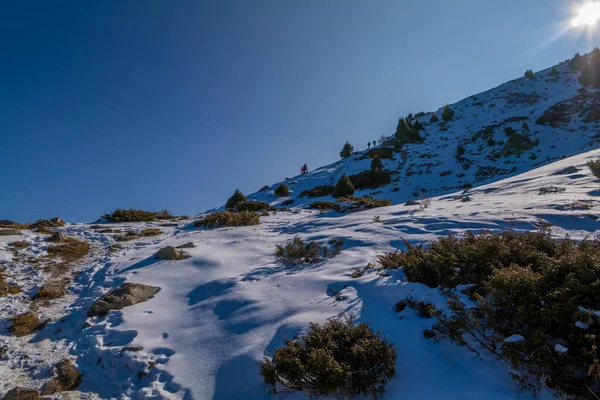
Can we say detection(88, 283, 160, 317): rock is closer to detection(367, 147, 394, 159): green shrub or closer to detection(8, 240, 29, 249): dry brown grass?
detection(8, 240, 29, 249): dry brown grass

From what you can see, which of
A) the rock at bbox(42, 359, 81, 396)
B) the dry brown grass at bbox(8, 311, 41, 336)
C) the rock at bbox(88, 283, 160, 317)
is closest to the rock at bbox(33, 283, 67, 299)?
the dry brown grass at bbox(8, 311, 41, 336)

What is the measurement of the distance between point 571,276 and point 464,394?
148 cm

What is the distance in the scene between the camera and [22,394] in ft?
10.2

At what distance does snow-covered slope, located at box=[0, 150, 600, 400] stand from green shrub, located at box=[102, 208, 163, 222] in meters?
6.33

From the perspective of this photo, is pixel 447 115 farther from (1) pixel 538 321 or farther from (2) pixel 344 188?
(1) pixel 538 321

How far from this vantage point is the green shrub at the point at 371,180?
2675cm

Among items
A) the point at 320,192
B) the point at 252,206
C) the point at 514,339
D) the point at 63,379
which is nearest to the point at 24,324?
the point at 63,379

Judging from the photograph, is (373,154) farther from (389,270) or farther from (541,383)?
(541,383)

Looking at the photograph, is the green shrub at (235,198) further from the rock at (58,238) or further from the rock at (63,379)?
the rock at (63,379)

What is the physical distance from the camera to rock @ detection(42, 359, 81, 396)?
10.7ft

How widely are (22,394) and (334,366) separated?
3329 mm

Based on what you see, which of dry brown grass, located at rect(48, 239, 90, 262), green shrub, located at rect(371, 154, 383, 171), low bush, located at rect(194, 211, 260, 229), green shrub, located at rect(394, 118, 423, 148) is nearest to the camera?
dry brown grass, located at rect(48, 239, 90, 262)

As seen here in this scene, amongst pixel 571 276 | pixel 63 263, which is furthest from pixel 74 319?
pixel 571 276

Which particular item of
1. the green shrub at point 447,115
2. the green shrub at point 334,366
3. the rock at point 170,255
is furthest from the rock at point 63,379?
the green shrub at point 447,115
